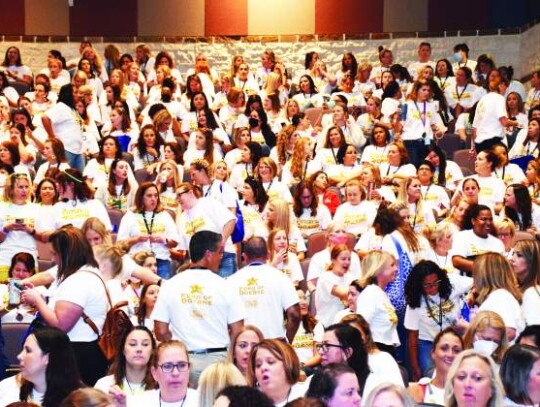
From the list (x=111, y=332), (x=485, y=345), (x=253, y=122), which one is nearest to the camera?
(x=485, y=345)

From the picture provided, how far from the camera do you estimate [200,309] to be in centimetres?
897

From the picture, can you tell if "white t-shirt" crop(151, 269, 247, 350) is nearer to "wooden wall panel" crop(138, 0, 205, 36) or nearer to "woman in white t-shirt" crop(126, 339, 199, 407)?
"woman in white t-shirt" crop(126, 339, 199, 407)

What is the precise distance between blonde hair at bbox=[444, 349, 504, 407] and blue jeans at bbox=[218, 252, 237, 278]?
18.4ft

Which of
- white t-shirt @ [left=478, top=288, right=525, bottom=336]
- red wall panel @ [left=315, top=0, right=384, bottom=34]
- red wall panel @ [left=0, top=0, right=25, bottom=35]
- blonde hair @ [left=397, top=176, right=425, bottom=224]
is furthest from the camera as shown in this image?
red wall panel @ [left=0, top=0, right=25, bottom=35]

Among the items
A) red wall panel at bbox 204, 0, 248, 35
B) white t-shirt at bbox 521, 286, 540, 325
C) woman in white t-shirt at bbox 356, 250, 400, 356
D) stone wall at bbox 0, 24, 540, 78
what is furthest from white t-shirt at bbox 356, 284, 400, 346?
red wall panel at bbox 204, 0, 248, 35

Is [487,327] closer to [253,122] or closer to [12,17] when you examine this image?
[253,122]

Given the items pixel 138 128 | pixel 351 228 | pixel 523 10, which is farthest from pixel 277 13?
pixel 351 228

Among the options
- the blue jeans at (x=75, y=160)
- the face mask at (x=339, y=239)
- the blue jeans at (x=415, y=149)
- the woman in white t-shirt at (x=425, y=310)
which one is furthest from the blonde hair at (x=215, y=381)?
the blue jeans at (x=415, y=149)

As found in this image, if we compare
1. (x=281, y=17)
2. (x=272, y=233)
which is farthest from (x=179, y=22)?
(x=272, y=233)

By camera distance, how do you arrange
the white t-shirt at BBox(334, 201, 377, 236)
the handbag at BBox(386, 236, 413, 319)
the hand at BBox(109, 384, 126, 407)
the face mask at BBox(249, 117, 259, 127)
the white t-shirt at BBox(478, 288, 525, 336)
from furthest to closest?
the face mask at BBox(249, 117, 259, 127) → the white t-shirt at BBox(334, 201, 377, 236) → the handbag at BBox(386, 236, 413, 319) → the white t-shirt at BBox(478, 288, 525, 336) → the hand at BBox(109, 384, 126, 407)

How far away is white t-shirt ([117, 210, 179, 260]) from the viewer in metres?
12.8

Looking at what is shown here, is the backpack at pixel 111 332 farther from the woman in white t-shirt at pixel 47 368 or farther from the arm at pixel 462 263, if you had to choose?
the arm at pixel 462 263

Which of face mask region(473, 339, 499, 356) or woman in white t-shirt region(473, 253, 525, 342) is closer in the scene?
face mask region(473, 339, 499, 356)

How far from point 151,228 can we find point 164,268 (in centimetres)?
41
